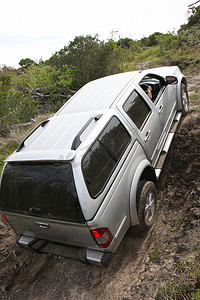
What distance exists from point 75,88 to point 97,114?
9459 millimetres

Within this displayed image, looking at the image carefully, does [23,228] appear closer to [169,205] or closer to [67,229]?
[67,229]

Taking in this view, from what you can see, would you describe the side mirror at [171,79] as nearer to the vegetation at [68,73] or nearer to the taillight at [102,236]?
the vegetation at [68,73]

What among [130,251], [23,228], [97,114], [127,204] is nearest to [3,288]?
[23,228]

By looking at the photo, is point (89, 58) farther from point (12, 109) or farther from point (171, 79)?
point (171, 79)

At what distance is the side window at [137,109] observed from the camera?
344 centimetres

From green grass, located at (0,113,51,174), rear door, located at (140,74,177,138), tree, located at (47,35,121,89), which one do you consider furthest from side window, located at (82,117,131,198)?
tree, located at (47,35,121,89)

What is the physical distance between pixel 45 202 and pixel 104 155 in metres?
0.84

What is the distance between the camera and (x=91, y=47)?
37.4 ft

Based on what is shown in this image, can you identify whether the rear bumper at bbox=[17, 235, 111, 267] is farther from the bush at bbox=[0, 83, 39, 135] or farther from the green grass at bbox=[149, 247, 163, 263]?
the bush at bbox=[0, 83, 39, 135]

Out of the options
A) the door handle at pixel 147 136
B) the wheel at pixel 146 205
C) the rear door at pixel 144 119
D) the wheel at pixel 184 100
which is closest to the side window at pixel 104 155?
the rear door at pixel 144 119

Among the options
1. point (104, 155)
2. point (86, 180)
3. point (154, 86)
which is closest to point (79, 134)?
point (104, 155)

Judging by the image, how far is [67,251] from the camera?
9.11 ft

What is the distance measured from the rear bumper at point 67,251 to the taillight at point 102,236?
0.15 meters

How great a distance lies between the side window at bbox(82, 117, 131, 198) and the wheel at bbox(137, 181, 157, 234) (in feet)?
1.94
